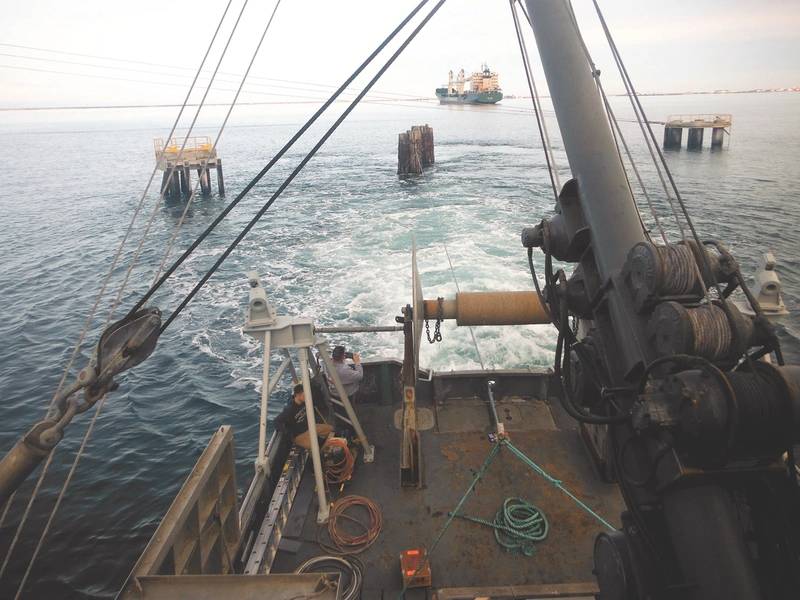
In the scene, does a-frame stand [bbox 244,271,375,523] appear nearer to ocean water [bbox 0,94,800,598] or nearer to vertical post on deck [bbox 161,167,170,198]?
vertical post on deck [bbox 161,167,170,198]

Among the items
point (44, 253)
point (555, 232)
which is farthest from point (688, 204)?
point (44, 253)

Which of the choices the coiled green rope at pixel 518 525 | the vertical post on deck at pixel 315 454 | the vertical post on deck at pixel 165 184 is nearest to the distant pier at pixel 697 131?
the vertical post on deck at pixel 165 184

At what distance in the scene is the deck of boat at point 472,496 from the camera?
577 centimetres

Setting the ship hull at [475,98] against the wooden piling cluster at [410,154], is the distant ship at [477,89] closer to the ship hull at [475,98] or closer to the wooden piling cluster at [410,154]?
the ship hull at [475,98]

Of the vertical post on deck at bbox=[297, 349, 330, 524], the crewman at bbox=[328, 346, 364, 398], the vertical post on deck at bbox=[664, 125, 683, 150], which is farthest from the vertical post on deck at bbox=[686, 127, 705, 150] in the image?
the vertical post on deck at bbox=[297, 349, 330, 524]

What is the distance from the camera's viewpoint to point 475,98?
14038 cm

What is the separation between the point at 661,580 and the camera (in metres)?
2.78

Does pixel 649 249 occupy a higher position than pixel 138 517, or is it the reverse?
pixel 649 249

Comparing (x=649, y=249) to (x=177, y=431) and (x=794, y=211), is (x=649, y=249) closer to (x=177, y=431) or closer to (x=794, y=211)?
(x=177, y=431)

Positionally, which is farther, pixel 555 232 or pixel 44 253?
pixel 44 253

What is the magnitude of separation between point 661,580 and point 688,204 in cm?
4108

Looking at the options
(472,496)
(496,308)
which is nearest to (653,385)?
(496,308)

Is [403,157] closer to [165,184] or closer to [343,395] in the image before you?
[165,184]

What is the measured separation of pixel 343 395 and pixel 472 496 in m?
2.33
